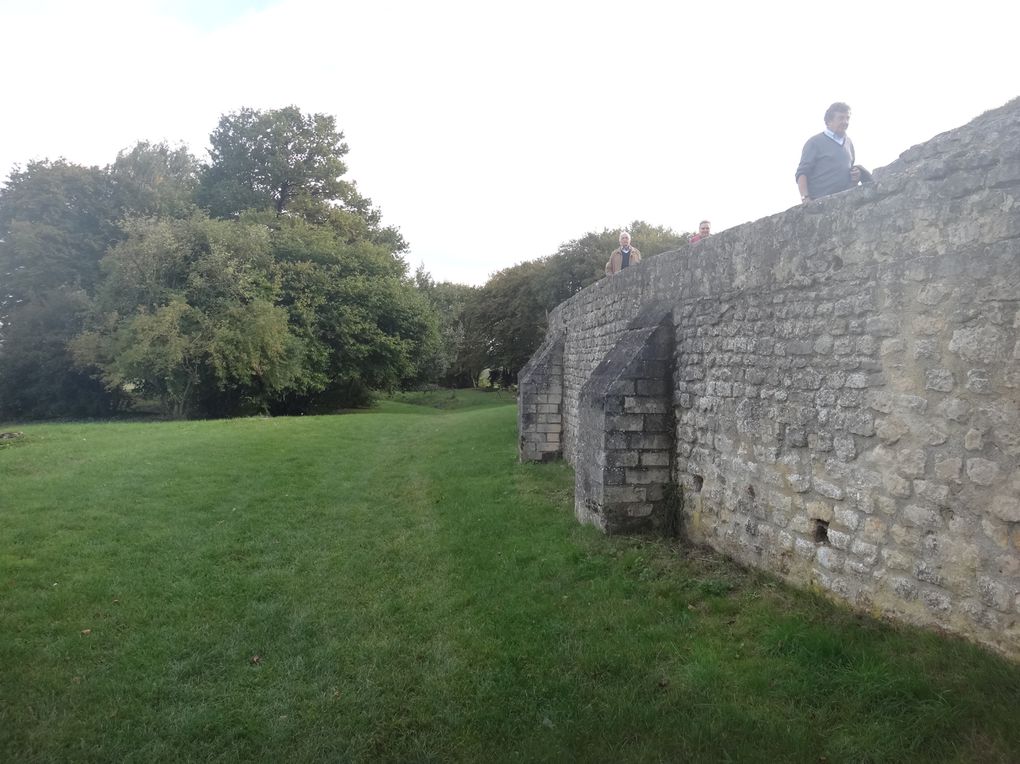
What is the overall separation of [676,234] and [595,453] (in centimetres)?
2969

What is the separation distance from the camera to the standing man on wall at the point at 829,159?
19.4ft

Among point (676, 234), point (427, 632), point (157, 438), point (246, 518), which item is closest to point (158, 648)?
point (427, 632)

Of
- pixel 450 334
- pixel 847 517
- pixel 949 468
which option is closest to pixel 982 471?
pixel 949 468

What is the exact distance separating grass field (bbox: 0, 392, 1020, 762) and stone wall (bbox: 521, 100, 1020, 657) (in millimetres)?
390

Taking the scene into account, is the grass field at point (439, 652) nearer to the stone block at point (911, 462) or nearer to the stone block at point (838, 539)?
the stone block at point (838, 539)

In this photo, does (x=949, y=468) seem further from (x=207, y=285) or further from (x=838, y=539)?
(x=207, y=285)

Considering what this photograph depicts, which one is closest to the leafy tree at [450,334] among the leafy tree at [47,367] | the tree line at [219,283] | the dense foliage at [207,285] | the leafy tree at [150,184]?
the tree line at [219,283]

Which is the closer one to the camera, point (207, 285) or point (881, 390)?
point (881, 390)

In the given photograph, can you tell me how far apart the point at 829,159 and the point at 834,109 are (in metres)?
0.46

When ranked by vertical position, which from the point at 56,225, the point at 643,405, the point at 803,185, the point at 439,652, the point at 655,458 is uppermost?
the point at 56,225

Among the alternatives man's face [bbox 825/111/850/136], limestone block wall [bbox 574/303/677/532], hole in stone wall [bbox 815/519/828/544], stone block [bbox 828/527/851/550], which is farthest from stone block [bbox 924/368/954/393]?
limestone block wall [bbox 574/303/677/532]

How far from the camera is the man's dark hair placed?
19.4 feet

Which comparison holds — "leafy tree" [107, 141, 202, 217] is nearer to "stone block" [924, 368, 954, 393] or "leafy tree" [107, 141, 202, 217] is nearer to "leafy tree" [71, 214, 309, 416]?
"leafy tree" [71, 214, 309, 416]

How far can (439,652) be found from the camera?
4.84 metres
